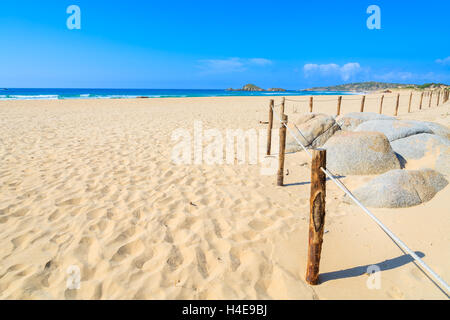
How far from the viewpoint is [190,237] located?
114 inches

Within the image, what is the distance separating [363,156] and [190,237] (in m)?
3.81

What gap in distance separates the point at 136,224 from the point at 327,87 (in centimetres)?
15767

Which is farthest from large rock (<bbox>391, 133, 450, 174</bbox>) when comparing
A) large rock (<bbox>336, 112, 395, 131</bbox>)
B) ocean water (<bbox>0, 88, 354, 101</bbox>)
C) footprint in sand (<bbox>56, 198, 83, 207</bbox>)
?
ocean water (<bbox>0, 88, 354, 101</bbox>)

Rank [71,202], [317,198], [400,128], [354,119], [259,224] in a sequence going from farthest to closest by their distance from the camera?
1. [354,119]
2. [400,128]
3. [71,202]
4. [259,224]
5. [317,198]

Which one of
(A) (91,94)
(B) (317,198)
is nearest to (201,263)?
(B) (317,198)

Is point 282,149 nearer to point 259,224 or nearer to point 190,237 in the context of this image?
point 259,224

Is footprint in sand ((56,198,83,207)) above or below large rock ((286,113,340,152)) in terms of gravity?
below

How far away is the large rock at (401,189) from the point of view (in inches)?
139

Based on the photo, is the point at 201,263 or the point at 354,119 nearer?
the point at 201,263

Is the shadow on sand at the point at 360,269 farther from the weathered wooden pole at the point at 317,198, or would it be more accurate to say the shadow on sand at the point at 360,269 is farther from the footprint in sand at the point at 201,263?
the footprint in sand at the point at 201,263

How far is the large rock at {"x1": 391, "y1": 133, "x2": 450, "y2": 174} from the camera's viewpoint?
4.49 metres

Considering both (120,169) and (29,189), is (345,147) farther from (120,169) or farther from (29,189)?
(29,189)

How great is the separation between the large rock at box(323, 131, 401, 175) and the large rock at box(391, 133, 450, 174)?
1.70 feet

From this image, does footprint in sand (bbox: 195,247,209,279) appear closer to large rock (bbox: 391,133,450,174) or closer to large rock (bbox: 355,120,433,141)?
large rock (bbox: 391,133,450,174)
